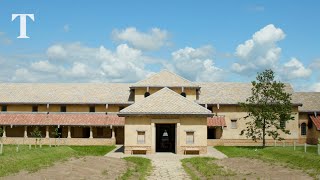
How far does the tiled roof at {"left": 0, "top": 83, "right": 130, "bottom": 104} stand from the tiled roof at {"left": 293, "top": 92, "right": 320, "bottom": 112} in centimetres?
2254

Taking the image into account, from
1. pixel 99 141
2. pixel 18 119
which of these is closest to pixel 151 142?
pixel 99 141

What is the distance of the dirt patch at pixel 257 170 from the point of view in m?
24.5

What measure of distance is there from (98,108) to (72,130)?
422 cm

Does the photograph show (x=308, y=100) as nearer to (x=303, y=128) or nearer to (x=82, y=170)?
(x=303, y=128)

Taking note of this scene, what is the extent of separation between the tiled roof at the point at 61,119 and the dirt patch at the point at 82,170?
21.5 meters

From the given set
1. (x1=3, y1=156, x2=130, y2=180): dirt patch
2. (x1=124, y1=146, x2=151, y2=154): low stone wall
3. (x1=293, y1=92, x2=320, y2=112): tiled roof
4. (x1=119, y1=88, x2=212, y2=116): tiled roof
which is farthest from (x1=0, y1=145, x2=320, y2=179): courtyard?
(x1=293, y1=92, x2=320, y2=112): tiled roof

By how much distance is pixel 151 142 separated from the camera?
41.4 m

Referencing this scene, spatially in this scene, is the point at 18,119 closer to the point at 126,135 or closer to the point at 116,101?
the point at 116,101

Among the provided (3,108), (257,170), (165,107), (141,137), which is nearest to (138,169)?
(257,170)

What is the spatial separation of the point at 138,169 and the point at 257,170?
24.0 ft

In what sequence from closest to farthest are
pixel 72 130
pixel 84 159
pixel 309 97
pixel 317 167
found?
1. pixel 317 167
2. pixel 84 159
3. pixel 72 130
4. pixel 309 97

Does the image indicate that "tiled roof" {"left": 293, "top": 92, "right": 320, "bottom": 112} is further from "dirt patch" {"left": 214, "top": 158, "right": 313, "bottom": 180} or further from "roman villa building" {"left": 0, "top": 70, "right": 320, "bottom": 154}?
"dirt patch" {"left": 214, "top": 158, "right": 313, "bottom": 180}

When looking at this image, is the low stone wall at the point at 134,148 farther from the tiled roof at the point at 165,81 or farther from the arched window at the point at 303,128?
the arched window at the point at 303,128

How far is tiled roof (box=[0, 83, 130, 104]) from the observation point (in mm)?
57812
